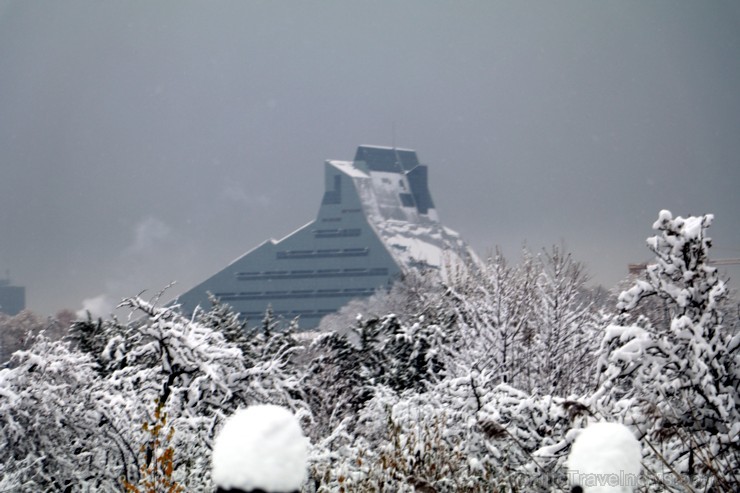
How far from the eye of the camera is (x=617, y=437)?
185 cm

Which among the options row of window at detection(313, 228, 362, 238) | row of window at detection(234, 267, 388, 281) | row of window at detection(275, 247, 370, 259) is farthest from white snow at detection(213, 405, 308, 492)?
row of window at detection(313, 228, 362, 238)

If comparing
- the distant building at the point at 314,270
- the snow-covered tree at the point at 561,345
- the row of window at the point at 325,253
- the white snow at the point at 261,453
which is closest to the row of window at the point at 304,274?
the distant building at the point at 314,270

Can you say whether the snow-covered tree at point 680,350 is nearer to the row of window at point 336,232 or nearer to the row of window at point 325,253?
the row of window at point 325,253

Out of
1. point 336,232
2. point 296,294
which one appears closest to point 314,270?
point 296,294

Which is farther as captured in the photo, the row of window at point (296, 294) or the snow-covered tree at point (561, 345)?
the row of window at point (296, 294)

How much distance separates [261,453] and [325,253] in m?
188

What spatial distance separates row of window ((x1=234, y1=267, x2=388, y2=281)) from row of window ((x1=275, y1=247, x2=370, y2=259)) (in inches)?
139

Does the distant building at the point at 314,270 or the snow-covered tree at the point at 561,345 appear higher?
the distant building at the point at 314,270

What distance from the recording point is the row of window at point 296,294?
183375 millimetres

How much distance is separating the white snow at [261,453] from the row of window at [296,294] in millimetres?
181154

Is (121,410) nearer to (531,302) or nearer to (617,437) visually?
(617,437)

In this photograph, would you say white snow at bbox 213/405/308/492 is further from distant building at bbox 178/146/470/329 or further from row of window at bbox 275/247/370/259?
row of window at bbox 275/247/370/259

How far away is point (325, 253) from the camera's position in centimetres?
18975

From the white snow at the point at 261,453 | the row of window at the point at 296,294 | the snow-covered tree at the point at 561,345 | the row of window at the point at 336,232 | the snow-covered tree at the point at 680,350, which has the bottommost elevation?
the white snow at the point at 261,453
